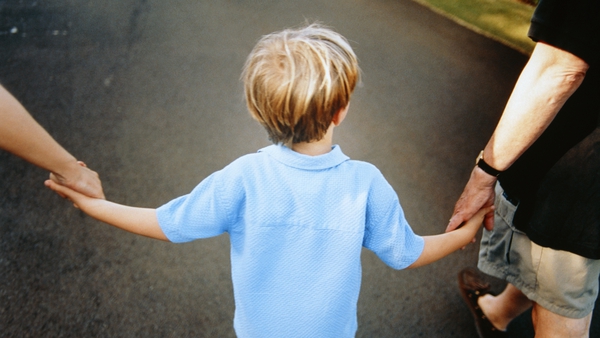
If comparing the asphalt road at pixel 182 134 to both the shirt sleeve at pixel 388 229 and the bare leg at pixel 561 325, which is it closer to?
the bare leg at pixel 561 325

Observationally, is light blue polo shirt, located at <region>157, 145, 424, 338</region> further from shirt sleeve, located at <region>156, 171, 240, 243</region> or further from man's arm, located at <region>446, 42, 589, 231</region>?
man's arm, located at <region>446, 42, 589, 231</region>

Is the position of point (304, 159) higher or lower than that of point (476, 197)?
higher

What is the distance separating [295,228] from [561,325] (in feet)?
3.79

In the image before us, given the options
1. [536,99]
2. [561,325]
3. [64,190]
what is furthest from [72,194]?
[561,325]

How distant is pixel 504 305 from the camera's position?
2.08m

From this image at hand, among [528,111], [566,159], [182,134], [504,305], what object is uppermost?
[528,111]

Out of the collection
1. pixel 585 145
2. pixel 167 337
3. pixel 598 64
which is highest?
pixel 598 64

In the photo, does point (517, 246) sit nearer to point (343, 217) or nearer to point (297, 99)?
point (343, 217)

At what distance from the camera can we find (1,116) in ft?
3.40

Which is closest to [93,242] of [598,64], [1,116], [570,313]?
[1,116]

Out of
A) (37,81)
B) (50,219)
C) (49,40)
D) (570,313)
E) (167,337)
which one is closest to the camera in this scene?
(570,313)

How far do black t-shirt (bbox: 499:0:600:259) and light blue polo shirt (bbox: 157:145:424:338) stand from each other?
1.89 feet

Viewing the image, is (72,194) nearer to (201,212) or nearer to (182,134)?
(201,212)

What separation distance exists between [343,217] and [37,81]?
353 centimetres
